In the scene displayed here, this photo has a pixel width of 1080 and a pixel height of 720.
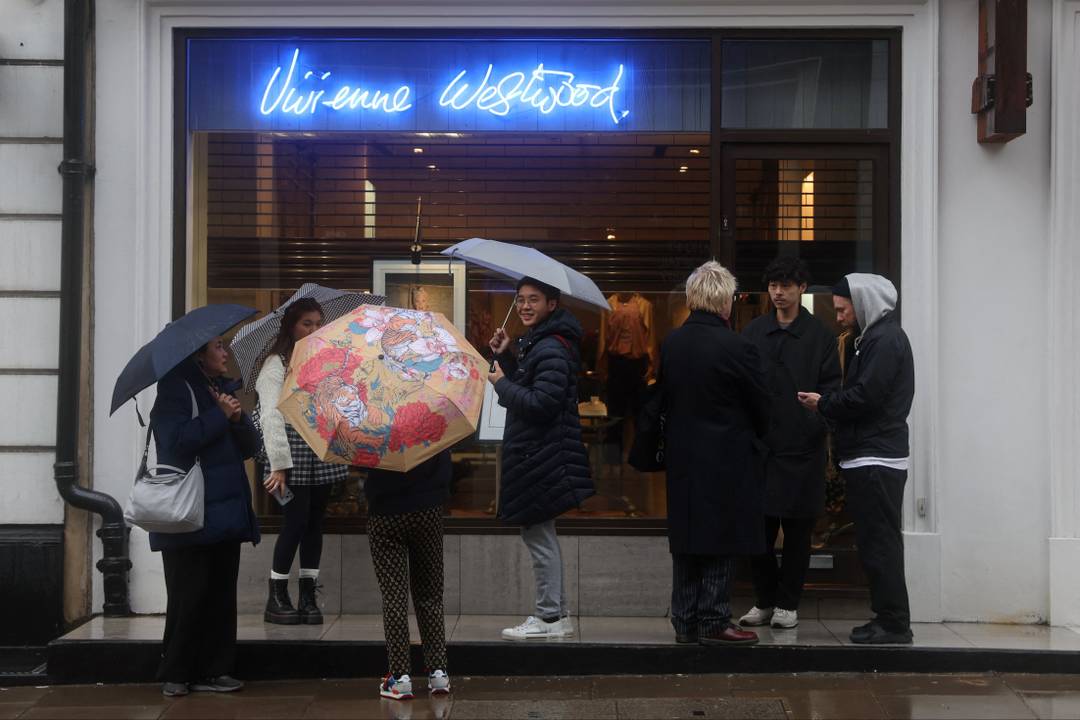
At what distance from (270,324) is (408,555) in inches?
67.0

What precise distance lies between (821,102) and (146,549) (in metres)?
4.87

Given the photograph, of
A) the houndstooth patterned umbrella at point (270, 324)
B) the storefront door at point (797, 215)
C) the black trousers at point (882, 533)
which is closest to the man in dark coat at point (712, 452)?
the black trousers at point (882, 533)

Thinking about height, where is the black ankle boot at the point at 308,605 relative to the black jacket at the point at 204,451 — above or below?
below

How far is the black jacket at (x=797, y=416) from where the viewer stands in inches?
277

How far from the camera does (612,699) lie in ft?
21.0

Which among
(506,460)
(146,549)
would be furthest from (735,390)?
(146,549)

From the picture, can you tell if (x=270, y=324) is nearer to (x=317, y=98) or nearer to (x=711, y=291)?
(x=317, y=98)

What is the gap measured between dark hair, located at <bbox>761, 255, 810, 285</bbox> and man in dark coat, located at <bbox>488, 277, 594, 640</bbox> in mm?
1177

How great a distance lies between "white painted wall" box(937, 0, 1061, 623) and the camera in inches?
298

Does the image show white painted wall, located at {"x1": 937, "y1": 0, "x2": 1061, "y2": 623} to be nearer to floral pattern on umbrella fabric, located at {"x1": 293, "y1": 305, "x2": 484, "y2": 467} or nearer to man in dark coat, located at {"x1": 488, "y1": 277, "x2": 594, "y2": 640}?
man in dark coat, located at {"x1": 488, "y1": 277, "x2": 594, "y2": 640}

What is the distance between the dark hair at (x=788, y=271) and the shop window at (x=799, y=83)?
1.10 m

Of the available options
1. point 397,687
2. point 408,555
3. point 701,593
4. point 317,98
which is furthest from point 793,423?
point 317,98

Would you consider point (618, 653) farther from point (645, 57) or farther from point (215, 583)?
point (645, 57)

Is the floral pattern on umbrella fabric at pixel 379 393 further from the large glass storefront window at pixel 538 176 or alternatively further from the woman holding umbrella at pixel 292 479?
the large glass storefront window at pixel 538 176
